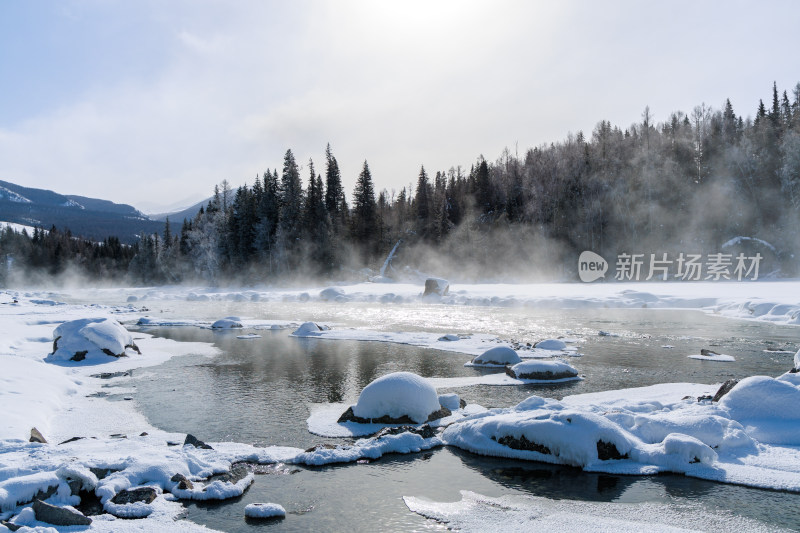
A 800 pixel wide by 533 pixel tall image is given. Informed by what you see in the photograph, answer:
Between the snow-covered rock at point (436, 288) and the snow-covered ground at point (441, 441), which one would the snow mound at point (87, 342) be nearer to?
the snow-covered ground at point (441, 441)

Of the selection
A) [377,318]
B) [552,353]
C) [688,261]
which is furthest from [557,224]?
[552,353]

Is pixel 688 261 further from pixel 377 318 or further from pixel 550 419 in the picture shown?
pixel 550 419

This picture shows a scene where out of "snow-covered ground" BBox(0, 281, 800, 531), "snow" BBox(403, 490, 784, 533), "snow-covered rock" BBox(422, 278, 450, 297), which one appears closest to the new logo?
"snow-covered rock" BBox(422, 278, 450, 297)

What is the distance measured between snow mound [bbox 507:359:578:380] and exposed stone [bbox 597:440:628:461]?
6.73m

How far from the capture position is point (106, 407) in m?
14.0

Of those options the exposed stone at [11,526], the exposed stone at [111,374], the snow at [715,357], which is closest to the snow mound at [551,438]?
the exposed stone at [11,526]

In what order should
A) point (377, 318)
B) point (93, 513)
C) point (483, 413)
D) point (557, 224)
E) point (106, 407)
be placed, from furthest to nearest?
point (557, 224) → point (377, 318) → point (106, 407) → point (483, 413) → point (93, 513)

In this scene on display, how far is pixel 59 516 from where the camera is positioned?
721cm

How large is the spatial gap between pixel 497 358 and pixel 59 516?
14.8 meters

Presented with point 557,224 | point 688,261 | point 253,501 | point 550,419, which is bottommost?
point 253,501

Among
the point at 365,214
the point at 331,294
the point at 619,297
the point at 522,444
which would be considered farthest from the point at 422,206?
the point at 522,444

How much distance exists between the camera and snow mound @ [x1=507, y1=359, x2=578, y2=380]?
55.1 ft

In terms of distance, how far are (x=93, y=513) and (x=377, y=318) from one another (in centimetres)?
2879

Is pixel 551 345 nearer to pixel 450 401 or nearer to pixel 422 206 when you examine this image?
pixel 450 401
